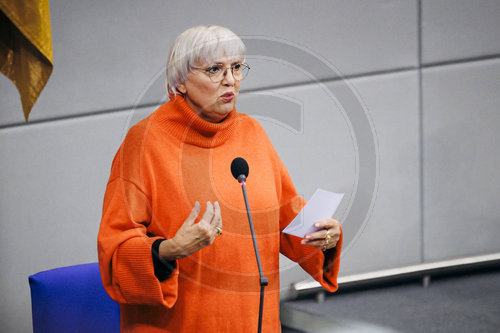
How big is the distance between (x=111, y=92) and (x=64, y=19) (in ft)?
0.94

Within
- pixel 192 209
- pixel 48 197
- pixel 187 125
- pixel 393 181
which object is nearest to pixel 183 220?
pixel 192 209

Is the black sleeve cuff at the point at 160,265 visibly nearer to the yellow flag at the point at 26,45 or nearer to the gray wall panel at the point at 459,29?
the yellow flag at the point at 26,45

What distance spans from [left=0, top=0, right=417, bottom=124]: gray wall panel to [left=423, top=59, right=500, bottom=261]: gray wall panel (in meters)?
0.35

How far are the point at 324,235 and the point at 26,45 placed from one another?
2.42 feet

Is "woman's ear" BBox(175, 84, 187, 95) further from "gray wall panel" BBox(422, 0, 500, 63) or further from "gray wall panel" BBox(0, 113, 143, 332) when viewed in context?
"gray wall panel" BBox(422, 0, 500, 63)

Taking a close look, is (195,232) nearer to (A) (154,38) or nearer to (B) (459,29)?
(A) (154,38)

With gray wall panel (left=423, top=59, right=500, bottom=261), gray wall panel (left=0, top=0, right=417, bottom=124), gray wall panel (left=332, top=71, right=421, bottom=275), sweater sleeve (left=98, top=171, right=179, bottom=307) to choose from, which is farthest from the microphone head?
gray wall panel (left=423, top=59, right=500, bottom=261)

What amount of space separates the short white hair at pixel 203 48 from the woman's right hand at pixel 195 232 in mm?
297

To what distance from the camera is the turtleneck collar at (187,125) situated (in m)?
1.04

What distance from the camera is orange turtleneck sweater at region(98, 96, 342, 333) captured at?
37.5 inches

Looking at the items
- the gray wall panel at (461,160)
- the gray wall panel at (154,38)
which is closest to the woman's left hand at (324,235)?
the gray wall panel at (154,38)

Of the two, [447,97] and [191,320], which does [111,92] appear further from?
[447,97]

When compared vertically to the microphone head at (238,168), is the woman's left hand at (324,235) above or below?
below

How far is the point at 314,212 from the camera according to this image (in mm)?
1019
